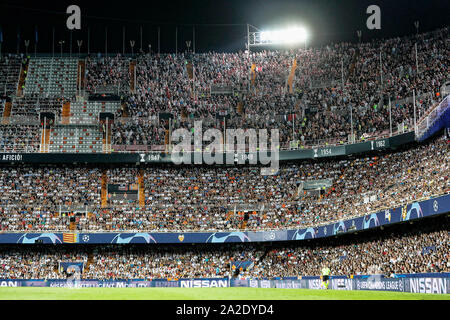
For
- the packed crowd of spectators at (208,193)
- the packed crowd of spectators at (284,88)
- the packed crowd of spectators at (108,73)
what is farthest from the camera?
the packed crowd of spectators at (108,73)

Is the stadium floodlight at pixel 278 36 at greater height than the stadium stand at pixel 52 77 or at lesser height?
greater

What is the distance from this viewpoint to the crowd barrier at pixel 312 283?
94.4 ft

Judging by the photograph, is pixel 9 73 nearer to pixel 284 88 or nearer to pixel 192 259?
pixel 284 88

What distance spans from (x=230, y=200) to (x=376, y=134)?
16.7 m

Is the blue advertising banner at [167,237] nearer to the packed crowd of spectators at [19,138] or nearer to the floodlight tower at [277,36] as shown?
the packed crowd of spectators at [19,138]

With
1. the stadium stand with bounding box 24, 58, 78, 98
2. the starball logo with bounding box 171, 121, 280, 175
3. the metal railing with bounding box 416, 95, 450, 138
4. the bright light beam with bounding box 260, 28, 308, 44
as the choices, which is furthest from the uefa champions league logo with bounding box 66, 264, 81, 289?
the bright light beam with bounding box 260, 28, 308, 44

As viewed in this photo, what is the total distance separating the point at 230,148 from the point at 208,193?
5.68 metres

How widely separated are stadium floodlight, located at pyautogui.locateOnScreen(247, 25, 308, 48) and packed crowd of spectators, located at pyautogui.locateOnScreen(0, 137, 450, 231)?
1742 centimetres

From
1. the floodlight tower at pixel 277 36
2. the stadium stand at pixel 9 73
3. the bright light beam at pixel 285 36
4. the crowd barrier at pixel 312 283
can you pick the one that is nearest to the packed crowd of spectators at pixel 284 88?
the floodlight tower at pixel 277 36

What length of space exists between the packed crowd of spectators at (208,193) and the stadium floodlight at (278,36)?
17.4 m

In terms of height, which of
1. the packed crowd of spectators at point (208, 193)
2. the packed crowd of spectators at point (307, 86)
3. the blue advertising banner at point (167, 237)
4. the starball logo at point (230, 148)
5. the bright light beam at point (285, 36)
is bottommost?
the blue advertising banner at point (167, 237)

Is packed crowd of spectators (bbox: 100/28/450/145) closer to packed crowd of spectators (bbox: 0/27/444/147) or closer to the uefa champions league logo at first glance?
packed crowd of spectators (bbox: 0/27/444/147)

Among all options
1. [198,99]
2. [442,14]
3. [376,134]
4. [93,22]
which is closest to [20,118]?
[93,22]

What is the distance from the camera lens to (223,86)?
67.7 m
